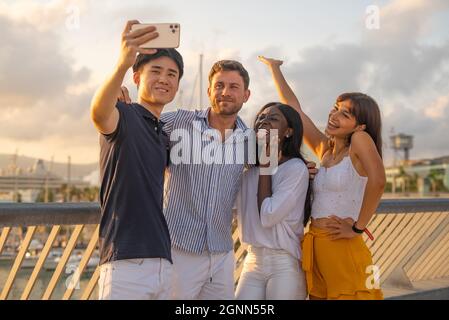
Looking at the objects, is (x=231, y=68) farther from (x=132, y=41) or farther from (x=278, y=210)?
(x=132, y=41)

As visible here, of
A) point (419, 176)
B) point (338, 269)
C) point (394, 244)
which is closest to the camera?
point (338, 269)

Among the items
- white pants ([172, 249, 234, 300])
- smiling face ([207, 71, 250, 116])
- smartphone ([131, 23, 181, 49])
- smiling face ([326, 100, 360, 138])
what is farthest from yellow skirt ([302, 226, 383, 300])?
smartphone ([131, 23, 181, 49])

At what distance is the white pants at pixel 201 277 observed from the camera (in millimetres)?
2682

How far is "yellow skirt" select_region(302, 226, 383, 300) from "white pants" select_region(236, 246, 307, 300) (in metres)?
0.07

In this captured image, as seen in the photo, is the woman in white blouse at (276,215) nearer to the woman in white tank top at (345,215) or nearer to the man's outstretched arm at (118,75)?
the woman in white tank top at (345,215)

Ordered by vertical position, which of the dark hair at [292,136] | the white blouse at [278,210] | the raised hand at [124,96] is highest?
the raised hand at [124,96]

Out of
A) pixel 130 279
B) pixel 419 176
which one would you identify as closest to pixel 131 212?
pixel 130 279

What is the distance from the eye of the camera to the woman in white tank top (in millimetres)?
2785

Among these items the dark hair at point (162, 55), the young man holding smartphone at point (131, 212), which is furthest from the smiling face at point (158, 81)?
the young man holding smartphone at point (131, 212)

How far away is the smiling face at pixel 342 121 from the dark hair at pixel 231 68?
50 cm

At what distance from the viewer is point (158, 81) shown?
249 centimetres

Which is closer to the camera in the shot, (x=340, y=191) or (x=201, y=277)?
(x=201, y=277)

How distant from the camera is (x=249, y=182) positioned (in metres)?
2.86

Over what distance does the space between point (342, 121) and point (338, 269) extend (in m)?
0.78
